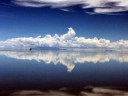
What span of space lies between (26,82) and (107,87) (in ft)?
30.0

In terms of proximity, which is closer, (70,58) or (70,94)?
(70,94)

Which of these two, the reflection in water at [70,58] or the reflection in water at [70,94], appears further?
the reflection in water at [70,58]

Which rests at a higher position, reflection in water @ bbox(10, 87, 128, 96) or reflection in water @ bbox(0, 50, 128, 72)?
reflection in water @ bbox(0, 50, 128, 72)

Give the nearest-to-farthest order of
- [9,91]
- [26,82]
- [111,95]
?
[111,95]
[9,91]
[26,82]

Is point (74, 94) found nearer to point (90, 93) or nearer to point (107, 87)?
point (90, 93)

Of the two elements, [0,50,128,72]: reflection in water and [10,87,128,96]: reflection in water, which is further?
[0,50,128,72]: reflection in water

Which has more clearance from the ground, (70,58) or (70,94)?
(70,58)

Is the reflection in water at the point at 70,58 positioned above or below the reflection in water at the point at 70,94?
above

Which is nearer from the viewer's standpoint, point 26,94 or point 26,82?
point 26,94

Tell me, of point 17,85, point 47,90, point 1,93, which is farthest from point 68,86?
point 1,93

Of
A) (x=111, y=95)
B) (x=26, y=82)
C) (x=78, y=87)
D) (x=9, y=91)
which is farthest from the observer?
(x=26, y=82)

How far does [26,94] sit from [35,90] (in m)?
1.53

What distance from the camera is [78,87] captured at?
20031 millimetres

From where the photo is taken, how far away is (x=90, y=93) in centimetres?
1761
